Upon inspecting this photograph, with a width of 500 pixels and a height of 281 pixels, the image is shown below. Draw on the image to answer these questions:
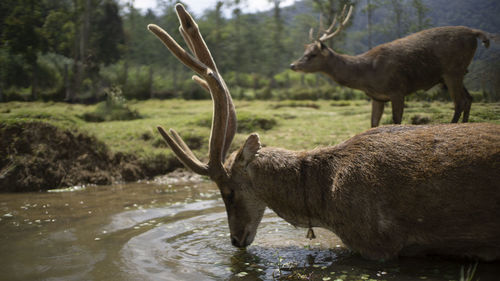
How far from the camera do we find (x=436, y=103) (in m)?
7.88

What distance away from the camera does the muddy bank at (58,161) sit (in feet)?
27.0

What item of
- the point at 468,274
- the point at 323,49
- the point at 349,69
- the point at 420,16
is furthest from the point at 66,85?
the point at 468,274

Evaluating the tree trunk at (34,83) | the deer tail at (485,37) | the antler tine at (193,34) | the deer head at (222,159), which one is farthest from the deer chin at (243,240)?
the tree trunk at (34,83)

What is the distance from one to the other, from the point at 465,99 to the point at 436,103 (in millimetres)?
2195

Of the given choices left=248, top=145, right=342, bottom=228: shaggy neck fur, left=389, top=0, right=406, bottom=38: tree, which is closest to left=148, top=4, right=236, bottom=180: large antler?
left=248, top=145, right=342, bottom=228: shaggy neck fur

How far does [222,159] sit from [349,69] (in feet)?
10.3

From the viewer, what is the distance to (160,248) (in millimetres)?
4828

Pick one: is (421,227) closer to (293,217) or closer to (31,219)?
(293,217)

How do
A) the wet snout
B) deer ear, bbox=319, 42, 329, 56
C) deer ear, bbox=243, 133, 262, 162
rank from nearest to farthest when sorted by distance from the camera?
deer ear, bbox=243, 133, 262, 162
the wet snout
deer ear, bbox=319, 42, 329, 56

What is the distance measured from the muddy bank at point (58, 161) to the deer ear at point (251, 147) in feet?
17.9

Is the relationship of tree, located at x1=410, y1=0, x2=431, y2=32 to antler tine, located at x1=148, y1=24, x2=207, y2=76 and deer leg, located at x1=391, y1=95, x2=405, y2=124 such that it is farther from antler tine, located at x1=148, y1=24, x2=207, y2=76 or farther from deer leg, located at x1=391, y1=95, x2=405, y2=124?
antler tine, located at x1=148, y1=24, x2=207, y2=76

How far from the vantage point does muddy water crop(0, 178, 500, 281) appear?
388cm

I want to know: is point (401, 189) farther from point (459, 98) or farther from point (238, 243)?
point (459, 98)

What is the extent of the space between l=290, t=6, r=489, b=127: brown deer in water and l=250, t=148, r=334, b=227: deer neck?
250cm
